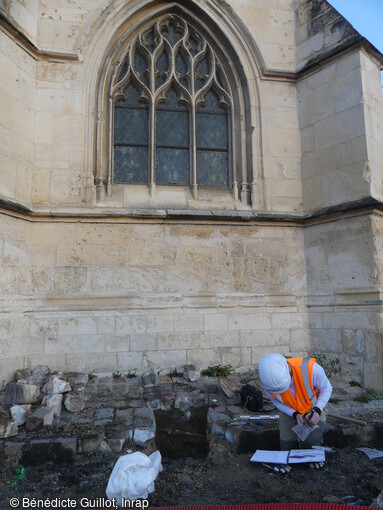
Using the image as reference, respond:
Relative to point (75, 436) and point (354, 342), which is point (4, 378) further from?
point (354, 342)

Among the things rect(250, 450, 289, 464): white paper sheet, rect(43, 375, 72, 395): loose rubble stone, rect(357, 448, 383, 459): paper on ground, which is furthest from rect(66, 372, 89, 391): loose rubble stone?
rect(357, 448, 383, 459): paper on ground

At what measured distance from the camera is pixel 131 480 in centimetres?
246

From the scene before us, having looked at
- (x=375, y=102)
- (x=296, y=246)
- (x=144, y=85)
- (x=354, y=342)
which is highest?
(x=144, y=85)

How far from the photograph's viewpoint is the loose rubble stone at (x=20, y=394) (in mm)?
4109

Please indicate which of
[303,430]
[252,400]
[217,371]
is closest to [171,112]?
[217,371]

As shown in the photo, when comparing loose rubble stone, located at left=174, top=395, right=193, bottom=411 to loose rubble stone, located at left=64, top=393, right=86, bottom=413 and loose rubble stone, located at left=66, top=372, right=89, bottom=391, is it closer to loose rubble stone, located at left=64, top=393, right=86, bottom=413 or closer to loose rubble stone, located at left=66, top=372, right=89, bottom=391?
loose rubble stone, located at left=64, top=393, right=86, bottom=413

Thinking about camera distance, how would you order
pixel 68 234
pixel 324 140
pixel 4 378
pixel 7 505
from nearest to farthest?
pixel 7 505 → pixel 4 378 → pixel 68 234 → pixel 324 140

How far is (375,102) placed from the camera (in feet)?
18.9

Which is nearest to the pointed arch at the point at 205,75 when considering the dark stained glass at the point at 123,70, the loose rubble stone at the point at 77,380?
the dark stained glass at the point at 123,70

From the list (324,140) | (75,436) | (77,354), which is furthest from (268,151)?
(75,436)

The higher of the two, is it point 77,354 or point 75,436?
point 77,354

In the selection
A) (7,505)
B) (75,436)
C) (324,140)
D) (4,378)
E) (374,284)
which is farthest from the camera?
(324,140)

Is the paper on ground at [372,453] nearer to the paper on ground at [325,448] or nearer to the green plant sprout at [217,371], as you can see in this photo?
the paper on ground at [325,448]

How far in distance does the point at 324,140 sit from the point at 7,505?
6034 mm
